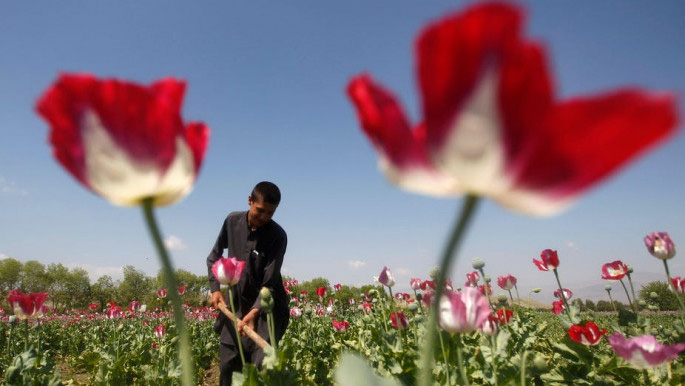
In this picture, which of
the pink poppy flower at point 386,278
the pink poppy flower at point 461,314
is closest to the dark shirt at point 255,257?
the pink poppy flower at point 386,278

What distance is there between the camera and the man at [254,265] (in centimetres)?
384

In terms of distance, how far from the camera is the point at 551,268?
13.4 feet

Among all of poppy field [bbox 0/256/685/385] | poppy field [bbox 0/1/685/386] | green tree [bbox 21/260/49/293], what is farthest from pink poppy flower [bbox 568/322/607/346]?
green tree [bbox 21/260/49/293]

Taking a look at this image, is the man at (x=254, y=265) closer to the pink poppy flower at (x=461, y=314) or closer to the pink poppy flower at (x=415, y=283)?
the pink poppy flower at (x=415, y=283)

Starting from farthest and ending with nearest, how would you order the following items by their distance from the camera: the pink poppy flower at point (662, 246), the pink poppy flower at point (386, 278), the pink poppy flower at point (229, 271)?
the pink poppy flower at point (386, 278), the pink poppy flower at point (662, 246), the pink poppy flower at point (229, 271)

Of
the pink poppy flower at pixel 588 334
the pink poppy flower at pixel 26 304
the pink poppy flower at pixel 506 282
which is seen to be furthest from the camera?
the pink poppy flower at pixel 506 282

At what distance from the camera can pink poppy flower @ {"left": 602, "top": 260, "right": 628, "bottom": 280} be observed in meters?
4.36

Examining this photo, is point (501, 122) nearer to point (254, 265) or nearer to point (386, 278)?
point (386, 278)

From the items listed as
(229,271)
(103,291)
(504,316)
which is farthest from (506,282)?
(103,291)

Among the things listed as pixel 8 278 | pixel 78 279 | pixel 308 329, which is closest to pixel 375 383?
pixel 308 329

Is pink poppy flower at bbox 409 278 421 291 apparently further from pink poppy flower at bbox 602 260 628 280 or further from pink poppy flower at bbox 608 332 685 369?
pink poppy flower at bbox 608 332 685 369

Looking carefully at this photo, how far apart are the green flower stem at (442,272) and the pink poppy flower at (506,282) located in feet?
17.9

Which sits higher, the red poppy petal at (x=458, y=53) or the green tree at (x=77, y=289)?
the green tree at (x=77, y=289)

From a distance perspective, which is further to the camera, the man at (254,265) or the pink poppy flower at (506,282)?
the pink poppy flower at (506,282)
